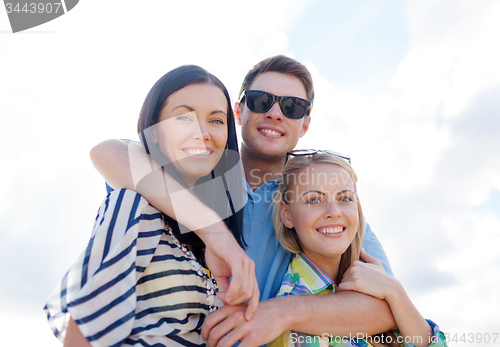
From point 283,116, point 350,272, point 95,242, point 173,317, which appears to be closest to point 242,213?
point 350,272

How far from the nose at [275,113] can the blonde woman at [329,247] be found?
1.17 m

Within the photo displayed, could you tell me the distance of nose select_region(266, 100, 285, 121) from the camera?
442 cm

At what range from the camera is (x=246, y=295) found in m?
2.00

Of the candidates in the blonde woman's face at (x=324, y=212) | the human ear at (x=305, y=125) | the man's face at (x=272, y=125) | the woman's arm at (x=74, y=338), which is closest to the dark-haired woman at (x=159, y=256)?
the woman's arm at (x=74, y=338)

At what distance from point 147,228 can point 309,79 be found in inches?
137

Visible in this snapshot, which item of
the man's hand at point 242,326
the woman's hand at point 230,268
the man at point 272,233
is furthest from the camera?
the man at point 272,233

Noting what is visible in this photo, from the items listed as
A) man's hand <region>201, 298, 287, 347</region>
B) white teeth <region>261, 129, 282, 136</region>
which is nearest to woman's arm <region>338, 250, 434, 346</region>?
man's hand <region>201, 298, 287, 347</region>

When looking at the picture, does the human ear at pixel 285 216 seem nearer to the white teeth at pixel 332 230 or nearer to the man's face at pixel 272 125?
the white teeth at pixel 332 230

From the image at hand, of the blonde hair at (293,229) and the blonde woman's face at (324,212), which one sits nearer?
the blonde woman's face at (324,212)

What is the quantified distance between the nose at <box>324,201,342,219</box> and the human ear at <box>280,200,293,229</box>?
0.39 m

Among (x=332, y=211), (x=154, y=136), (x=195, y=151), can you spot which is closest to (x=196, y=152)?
(x=195, y=151)

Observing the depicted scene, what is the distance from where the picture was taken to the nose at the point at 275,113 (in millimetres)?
4422

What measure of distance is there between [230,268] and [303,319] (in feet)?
2.61

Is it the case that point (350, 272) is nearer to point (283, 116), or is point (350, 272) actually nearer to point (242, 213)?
point (242, 213)
